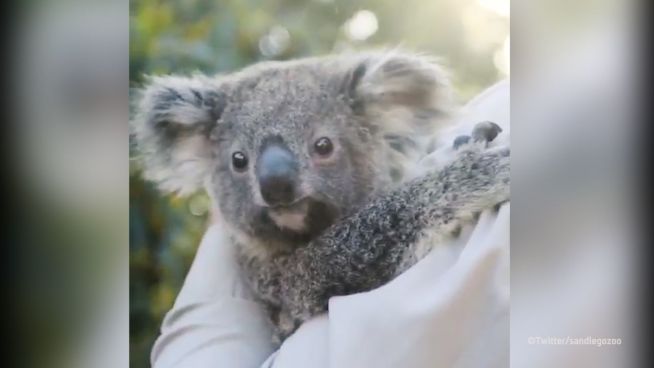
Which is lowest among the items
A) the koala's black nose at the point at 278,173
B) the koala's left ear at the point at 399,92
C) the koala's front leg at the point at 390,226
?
the koala's front leg at the point at 390,226

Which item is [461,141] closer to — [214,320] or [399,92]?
[399,92]

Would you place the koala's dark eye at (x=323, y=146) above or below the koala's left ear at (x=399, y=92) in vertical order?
below

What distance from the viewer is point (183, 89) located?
1454 millimetres

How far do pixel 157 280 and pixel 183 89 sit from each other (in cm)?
40

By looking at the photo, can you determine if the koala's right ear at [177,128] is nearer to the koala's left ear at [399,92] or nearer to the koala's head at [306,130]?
the koala's head at [306,130]

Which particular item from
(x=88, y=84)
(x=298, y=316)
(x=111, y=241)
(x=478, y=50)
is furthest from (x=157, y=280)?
(x=478, y=50)

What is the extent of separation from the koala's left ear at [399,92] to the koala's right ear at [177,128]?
29 cm

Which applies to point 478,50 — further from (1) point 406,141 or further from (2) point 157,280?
(2) point 157,280

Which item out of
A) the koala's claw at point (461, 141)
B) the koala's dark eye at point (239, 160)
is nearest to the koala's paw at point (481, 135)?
the koala's claw at point (461, 141)

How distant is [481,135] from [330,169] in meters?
0.31

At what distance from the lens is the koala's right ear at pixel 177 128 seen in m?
1.45

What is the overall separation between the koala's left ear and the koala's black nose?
0.57 ft

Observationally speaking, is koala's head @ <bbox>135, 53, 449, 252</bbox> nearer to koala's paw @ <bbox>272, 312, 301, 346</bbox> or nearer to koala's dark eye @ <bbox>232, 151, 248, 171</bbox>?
koala's dark eye @ <bbox>232, 151, 248, 171</bbox>

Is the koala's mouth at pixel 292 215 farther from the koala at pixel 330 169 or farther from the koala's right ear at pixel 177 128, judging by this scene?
the koala's right ear at pixel 177 128
